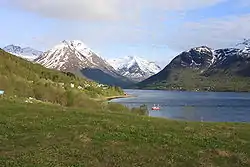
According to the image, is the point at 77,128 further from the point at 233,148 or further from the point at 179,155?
the point at 233,148

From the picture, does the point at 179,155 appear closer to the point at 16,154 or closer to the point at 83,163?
the point at 83,163

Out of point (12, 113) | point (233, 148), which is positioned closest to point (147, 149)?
point (233, 148)

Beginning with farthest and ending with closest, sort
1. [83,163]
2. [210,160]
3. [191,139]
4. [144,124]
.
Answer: [144,124] → [191,139] → [210,160] → [83,163]

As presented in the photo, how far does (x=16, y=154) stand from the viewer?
25234mm

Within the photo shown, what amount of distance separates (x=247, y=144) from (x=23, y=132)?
57.1ft

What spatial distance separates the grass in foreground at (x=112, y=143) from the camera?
82.9 feet

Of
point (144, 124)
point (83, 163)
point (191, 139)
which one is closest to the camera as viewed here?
→ point (83, 163)

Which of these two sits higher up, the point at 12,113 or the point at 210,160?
the point at 12,113

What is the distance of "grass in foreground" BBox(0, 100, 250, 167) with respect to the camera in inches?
995

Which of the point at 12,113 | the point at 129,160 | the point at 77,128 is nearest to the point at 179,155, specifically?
the point at 129,160

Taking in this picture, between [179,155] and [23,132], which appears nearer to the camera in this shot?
[179,155]

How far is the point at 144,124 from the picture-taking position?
38344mm

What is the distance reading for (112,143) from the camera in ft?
95.1

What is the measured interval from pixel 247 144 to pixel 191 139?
14.0 ft
